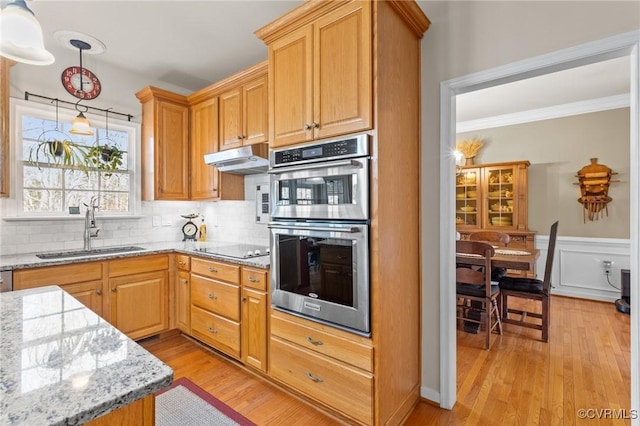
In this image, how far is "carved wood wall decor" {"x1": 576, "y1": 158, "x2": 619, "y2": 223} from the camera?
412 cm

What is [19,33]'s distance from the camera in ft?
3.84

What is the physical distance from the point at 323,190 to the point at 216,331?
1.62 metres

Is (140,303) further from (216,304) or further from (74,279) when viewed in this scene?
(216,304)

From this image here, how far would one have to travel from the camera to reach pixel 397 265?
6.03ft

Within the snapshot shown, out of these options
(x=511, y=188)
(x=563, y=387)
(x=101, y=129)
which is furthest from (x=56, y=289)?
(x=511, y=188)

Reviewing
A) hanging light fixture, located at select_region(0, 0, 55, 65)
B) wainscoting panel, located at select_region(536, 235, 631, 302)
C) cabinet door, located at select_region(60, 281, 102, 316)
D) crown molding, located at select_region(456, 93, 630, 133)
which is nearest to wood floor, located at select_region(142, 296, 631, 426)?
cabinet door, located at select_region(60, 281, 102, 316)

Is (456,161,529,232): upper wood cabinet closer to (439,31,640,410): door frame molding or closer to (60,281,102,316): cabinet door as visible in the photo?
(439,31,640,410): door frame molding

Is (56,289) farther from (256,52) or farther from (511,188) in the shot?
(511,188)

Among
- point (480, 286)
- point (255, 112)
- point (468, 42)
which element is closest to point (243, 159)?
point (255, 112)

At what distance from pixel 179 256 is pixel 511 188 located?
15.6 feet

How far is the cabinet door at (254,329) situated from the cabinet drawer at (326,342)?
15 cm

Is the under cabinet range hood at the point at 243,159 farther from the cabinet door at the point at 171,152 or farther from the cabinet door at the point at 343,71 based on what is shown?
the cabinet door at the point at 343,71

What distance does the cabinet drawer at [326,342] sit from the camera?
5.51 ft

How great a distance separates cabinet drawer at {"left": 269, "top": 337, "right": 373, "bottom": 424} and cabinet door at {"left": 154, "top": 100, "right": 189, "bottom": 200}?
2.02m
